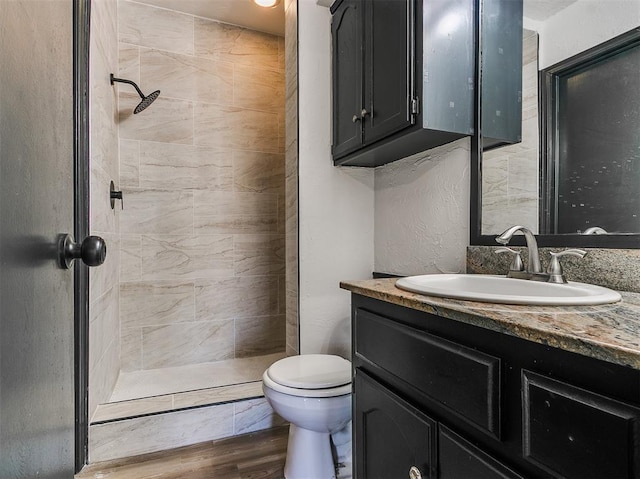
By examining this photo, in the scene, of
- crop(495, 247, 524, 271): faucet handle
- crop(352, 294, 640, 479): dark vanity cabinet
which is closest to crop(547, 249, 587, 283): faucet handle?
crop(495, 247, 524, 271): faucet handle

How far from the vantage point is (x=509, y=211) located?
4.18 feet

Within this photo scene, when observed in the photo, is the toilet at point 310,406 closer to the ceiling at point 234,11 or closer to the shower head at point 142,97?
the shower head at point 142,97

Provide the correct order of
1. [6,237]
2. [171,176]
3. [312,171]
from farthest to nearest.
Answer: [171,176] < [312,171] < [6,237]

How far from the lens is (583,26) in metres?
1.08

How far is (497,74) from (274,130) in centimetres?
178

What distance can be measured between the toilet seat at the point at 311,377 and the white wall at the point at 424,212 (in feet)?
2.00

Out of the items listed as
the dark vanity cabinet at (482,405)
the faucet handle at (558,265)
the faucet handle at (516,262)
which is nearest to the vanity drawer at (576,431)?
the dark vanity cabinet at (482,405)

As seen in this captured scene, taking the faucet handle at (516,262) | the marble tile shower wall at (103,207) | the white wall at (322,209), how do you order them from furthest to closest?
the white wall at (322,209), the marble tile shower wall at (103,207), the faucet handle at (516,262)

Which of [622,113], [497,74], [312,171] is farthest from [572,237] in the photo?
[312,171]

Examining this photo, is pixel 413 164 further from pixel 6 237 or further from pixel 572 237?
pixel 6 237

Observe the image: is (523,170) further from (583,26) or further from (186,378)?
(186,378)

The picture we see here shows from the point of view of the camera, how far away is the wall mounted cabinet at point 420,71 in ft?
4.31

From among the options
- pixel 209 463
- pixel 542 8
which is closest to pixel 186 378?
pixel 209 463

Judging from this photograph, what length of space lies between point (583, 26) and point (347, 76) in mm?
996
